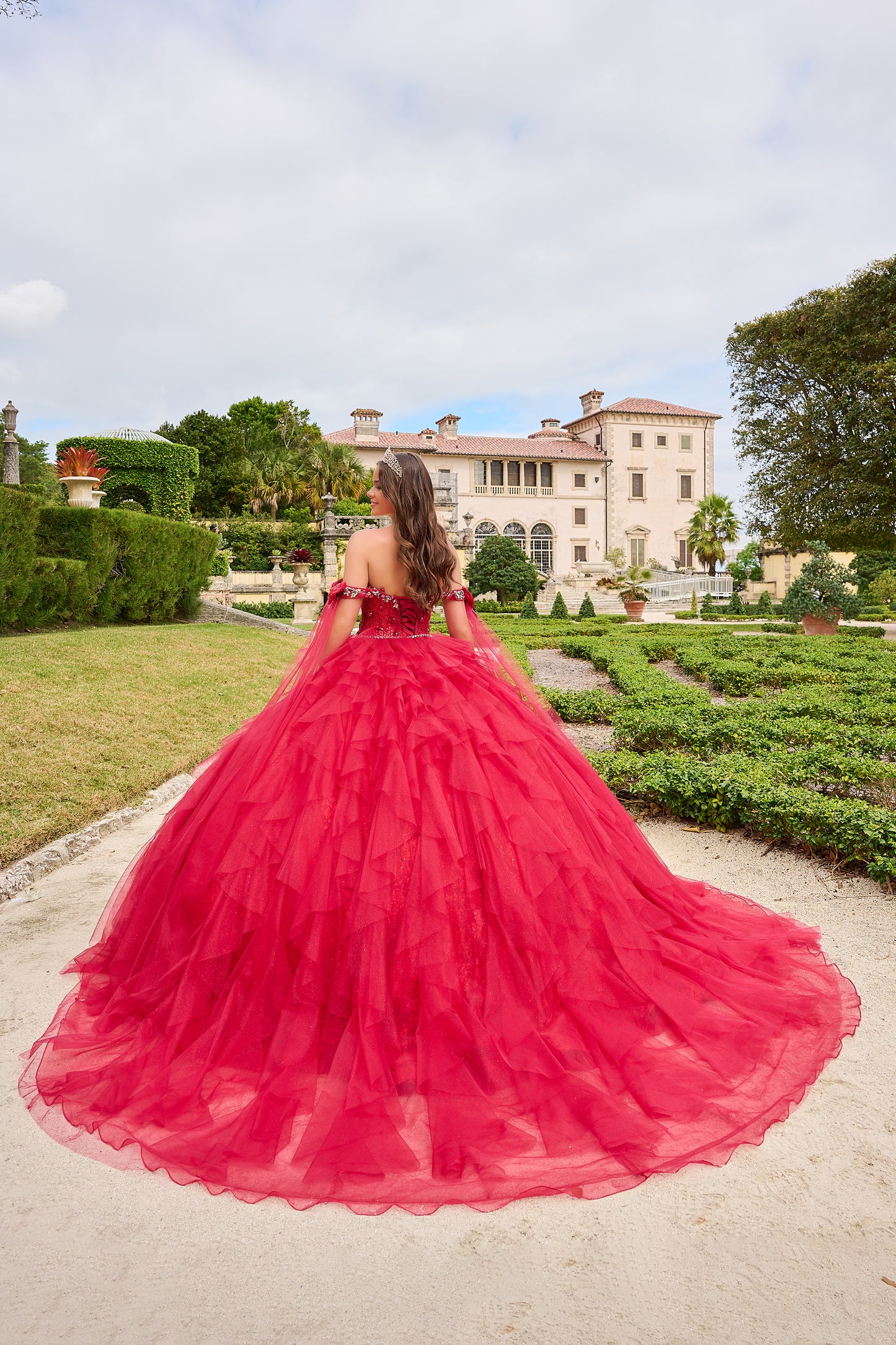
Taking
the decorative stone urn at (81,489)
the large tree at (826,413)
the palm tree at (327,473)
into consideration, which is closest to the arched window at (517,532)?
Result: the palm tree at (327,473)

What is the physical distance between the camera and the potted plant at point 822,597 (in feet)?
61.4

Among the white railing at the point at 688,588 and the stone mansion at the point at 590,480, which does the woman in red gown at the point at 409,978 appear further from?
the stone mansion at the point at 590,480

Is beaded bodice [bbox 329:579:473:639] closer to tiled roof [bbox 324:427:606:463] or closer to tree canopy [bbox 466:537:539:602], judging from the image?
tree canopy [bbox 466:537:539:602]

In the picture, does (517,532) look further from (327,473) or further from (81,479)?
(81,479)

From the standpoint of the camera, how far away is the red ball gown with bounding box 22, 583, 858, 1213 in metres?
2.16

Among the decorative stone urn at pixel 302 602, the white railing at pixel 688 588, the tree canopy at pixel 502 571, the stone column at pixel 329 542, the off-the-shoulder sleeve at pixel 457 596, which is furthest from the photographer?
the white railing at pixel 688 588

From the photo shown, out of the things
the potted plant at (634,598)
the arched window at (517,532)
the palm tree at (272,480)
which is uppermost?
the palm tree at (272,480)

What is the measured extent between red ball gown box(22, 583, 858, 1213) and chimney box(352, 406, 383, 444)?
1789 inches

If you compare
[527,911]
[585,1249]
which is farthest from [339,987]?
[585,1249]

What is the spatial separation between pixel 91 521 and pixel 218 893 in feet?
38.2

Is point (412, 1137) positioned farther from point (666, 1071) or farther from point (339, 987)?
point (666, 1071)

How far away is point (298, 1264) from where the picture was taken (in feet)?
6.07

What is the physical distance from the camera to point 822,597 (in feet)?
62.2

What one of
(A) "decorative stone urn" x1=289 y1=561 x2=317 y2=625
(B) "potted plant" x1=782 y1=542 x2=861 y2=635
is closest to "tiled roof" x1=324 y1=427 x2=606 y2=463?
(A) "decorative stone urn" x1=289 y1=561 x2=317 y2=625
